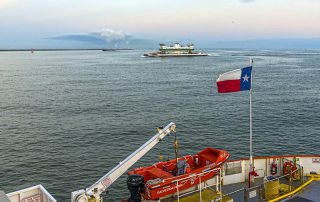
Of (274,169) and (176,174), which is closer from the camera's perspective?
(176,174)

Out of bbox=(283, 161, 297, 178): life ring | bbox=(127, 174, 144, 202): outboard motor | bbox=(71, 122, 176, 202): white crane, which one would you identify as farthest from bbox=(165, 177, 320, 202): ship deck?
bbox=(71, 122, 176, 202): white crane

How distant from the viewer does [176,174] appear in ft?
55.4

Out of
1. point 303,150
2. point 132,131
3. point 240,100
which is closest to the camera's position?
point 303,150

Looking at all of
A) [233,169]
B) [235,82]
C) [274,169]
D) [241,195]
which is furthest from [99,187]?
[274,169]

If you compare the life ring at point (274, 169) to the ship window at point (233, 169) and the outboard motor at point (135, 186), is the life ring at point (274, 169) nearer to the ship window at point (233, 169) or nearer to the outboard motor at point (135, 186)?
the ship window at point (233, 169)

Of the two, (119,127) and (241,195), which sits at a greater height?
(241,195)

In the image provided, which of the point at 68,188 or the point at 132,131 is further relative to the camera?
the point at 132,131

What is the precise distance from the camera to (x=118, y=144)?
119 ft

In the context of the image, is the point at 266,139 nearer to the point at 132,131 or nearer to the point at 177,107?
the point at 132,131

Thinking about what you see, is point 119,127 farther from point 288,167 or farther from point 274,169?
point 288,167

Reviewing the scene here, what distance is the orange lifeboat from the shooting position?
14.7 m


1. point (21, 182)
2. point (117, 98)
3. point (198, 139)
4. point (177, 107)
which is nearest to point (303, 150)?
point (198, 139)

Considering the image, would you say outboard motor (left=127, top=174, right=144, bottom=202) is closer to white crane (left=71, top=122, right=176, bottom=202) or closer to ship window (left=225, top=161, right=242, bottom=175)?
white crane (left=71, top=122, right=176, bottom=202)

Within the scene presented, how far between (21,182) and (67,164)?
14.8 ft
